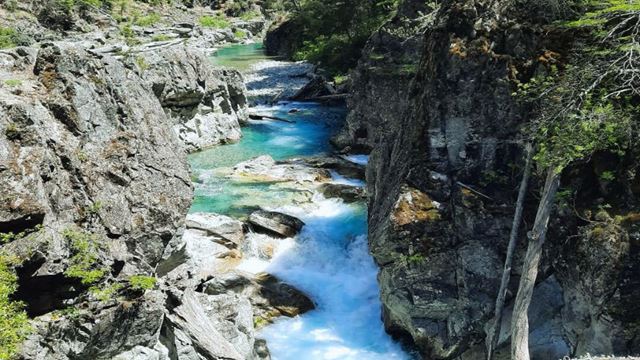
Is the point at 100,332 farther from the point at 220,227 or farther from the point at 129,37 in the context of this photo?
the point at 129,37

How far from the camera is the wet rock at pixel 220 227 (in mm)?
18781

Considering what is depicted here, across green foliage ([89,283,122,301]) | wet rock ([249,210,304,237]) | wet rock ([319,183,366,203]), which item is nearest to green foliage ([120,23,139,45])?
wet rock ([319,183,366,203])

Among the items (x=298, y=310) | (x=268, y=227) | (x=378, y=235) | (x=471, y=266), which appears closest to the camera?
(x=471, y=266)

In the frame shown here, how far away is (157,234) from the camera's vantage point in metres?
11.7

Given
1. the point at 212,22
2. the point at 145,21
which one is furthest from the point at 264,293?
the point at 212,22

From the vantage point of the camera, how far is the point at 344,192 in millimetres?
22750

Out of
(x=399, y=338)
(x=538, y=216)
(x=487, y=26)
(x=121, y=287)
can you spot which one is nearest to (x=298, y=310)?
(x=399, y=338)

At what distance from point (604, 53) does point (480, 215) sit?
4.77 metres

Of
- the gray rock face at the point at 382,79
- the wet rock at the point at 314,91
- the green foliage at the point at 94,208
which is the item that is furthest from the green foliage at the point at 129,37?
the green foliage at the point at 94,208

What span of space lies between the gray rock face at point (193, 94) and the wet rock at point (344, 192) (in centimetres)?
1086

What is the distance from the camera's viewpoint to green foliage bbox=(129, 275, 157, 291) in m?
10.2

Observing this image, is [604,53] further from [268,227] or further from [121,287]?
[268,227]

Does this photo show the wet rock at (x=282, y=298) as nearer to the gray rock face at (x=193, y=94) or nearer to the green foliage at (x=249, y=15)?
the gray rock face at (x=193, y=94)

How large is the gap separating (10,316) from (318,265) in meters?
11.3
